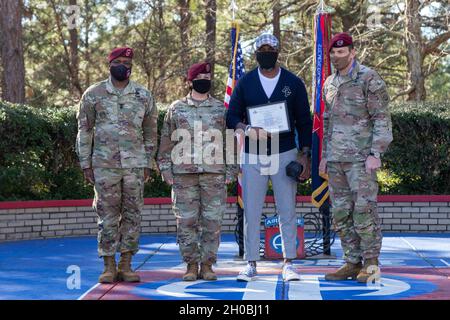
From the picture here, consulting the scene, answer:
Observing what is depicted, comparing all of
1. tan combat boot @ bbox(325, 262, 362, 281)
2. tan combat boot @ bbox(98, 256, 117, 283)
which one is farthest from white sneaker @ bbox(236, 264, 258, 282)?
tan combat boot @ bbox(98, 256, 117, 283)

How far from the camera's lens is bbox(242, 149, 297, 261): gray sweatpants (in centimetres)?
686

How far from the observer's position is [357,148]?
6641 mm

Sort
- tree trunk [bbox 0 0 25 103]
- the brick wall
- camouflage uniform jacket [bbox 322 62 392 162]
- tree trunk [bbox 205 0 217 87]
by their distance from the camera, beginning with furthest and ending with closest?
1. tree trunk [bbox 205 0 217 87]
2. tree trunk [bbox 0 0 25 103]
3. the brick wall
4. camouflage uniform jacket [bbox 322 62 392 162]

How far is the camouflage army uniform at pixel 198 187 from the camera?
697cm

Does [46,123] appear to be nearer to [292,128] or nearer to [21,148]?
[21,148]

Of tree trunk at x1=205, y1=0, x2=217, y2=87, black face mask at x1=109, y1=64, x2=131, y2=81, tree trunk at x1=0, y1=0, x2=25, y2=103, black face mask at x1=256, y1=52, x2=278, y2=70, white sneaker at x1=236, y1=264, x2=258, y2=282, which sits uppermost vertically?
tree trunk at x1=205, y1=0, x2=217, y2=87

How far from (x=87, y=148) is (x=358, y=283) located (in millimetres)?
2589

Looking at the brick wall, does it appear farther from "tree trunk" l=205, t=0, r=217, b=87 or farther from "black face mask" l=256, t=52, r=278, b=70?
"tree trunk" l=205, t=0, r=217, b=87

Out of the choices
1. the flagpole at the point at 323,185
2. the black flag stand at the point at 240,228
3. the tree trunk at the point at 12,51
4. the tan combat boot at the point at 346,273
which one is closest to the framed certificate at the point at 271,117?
the tan combat boot at the point at 346,273

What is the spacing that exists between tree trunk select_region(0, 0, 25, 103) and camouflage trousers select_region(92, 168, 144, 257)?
9.44 metres

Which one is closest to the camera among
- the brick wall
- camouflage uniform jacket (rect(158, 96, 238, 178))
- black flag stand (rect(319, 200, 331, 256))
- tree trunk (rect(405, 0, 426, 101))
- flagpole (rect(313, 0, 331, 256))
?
camouflage uniform jacket (rect(158, 96, 238, 178))

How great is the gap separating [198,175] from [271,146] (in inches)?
27.5
